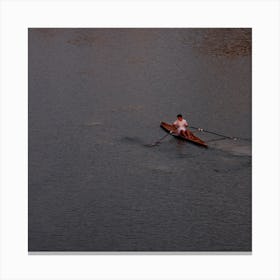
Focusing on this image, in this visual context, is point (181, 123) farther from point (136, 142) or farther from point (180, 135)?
point (136, 142)

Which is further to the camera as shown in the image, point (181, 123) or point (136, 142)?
point (181, 123)

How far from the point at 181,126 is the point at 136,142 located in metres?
0.93

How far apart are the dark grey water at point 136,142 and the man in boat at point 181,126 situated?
17 centimetres

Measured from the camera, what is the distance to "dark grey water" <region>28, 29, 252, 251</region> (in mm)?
10188

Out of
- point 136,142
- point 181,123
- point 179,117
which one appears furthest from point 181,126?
point 136,142

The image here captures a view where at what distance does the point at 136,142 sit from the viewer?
1259 cm

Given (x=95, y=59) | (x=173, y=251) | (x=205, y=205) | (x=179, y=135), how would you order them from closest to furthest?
(x=173, y=251) < (x=205, y=205) < (x=179, y=135) < (x=95, y=59)

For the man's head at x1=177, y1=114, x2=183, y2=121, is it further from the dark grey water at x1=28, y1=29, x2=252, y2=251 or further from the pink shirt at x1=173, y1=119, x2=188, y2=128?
the dark grey water at x1=28, y1=29, x2=252, y2=251

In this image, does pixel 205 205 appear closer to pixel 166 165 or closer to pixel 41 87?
pixel 166 165

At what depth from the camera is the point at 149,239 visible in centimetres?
1005

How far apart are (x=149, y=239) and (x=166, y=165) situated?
2.16 metres

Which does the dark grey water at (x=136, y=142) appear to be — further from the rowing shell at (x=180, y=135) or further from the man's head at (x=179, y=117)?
the man's head at (x=179, y=117)

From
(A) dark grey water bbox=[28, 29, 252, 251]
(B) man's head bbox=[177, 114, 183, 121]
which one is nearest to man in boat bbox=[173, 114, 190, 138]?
(B) man's head bbox=[177, 114, 183, 121]
